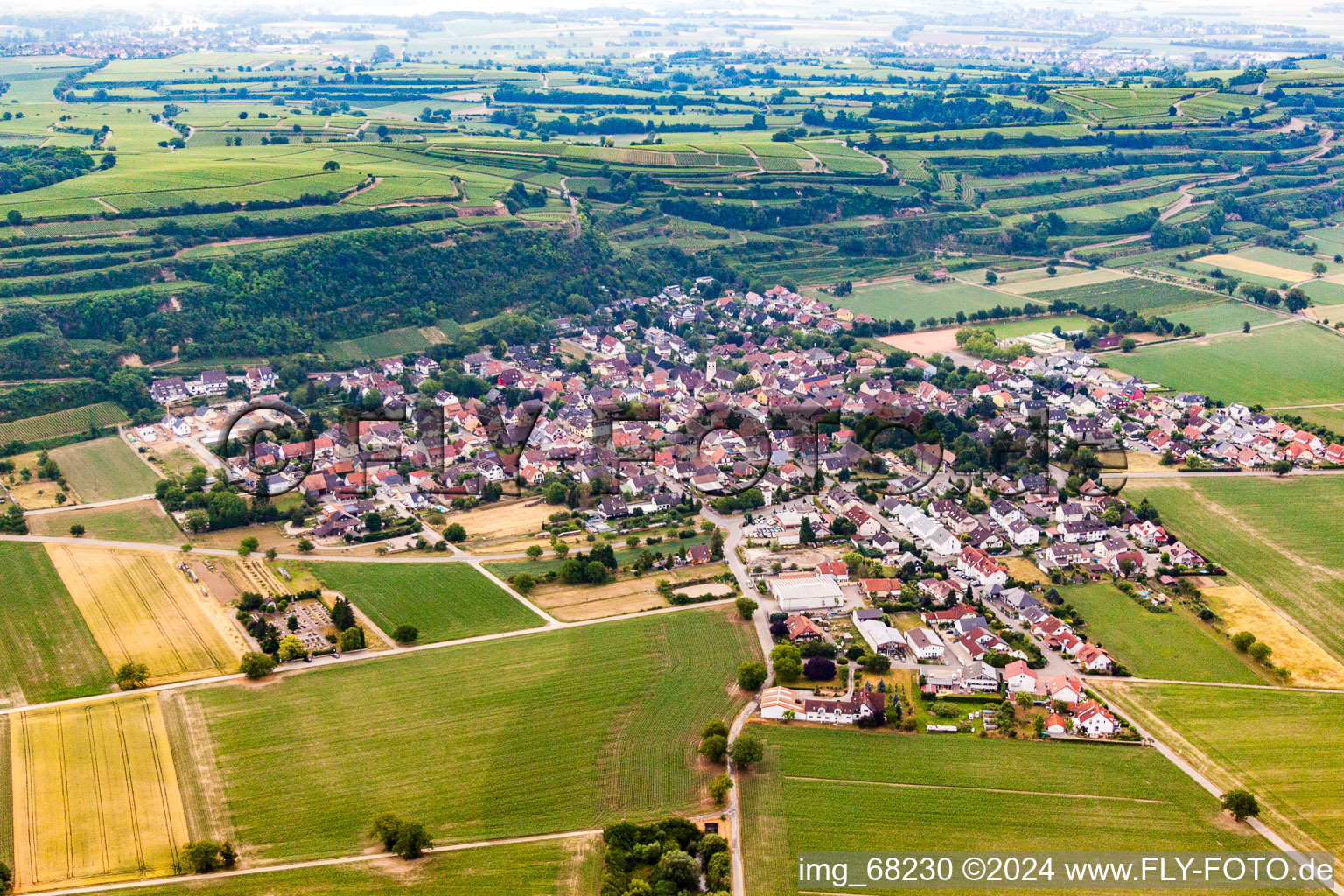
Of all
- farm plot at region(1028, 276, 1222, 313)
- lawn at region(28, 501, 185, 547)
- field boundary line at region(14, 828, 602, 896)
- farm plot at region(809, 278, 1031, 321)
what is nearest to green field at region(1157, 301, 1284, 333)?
farm plot at region(1028, 276, 1222, 313)

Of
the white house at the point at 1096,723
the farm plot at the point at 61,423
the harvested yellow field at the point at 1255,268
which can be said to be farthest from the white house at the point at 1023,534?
the harvested yellow field at the point at 1255,268

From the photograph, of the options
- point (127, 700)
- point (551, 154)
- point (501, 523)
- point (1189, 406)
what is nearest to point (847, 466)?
point (501, 523)

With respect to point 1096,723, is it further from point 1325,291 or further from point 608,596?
point 1325,291

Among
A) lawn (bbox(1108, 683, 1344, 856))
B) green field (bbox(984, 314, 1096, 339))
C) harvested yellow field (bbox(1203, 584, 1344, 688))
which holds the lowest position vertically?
lawn (bbox(1108, 683, 1344, 856))

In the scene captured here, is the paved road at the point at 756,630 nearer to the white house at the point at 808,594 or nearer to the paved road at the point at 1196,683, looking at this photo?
the white house at the point at 808,594

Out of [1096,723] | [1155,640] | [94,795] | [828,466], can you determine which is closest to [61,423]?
[94,795]

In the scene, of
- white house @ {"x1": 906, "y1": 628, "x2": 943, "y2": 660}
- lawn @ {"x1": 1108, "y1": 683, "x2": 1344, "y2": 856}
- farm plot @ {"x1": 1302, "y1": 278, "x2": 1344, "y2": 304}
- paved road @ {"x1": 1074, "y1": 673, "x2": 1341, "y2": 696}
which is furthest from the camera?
farm plot @ {"x1": 1302, "y1": 278, "x2": 1344, "y2": 304}

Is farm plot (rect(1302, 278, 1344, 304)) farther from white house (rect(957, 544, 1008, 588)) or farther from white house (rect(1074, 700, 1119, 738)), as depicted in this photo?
white house (rect(1074, 700, 1119, 738))
